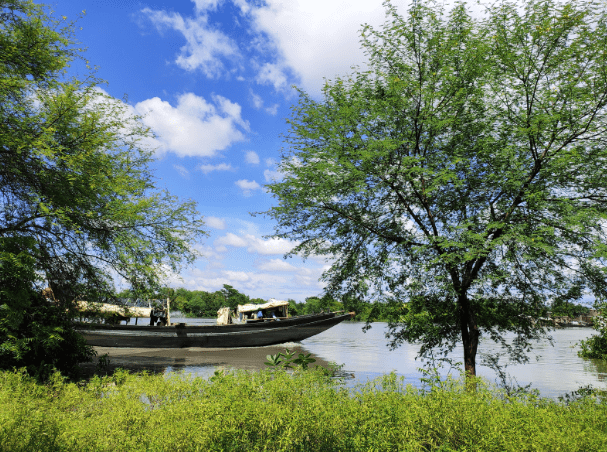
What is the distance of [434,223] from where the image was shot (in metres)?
10.4

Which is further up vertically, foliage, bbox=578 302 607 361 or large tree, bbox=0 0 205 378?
large tree, bbox=0 0 205 378

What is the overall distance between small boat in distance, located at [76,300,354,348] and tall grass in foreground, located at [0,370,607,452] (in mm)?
19972

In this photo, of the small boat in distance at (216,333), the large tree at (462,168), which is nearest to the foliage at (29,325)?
the large tree at (462,168)

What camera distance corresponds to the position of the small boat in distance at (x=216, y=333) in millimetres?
25250

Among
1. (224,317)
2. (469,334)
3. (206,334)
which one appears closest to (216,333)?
(206,334)

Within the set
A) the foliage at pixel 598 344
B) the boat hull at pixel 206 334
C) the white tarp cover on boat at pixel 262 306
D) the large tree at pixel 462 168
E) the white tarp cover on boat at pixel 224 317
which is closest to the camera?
the large tree at pixel 462 168

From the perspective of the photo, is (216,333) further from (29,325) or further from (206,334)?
(29,325)

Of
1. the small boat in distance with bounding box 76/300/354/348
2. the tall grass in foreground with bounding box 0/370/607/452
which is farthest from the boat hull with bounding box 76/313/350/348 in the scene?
the tall grass in foreground with bounding box 0/370/607/452

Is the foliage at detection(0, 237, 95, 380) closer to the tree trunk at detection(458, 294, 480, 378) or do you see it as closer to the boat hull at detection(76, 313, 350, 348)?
the tree trunk at detection(458, 294, 480, 378)

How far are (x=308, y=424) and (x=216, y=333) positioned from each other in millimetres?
23290

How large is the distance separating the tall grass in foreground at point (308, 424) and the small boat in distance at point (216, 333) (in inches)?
786

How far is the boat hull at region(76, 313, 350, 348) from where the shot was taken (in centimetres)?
2522

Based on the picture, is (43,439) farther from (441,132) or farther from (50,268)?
(441,132)

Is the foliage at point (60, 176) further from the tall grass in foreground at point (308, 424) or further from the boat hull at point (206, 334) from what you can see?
the boat hull at point (206, 334)
